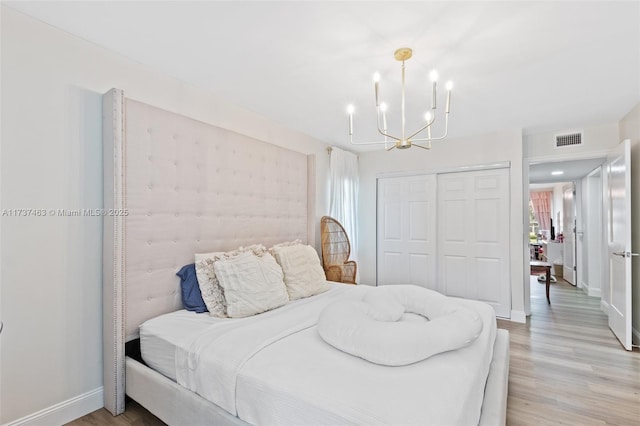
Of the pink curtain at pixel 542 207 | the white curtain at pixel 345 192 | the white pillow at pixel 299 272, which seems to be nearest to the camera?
the white pillow at pixel 299 272

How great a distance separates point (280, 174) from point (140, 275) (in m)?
1.72

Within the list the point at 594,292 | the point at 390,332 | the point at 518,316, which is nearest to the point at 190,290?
the point at 390,332

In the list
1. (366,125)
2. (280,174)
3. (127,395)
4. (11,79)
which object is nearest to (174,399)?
(127,395)

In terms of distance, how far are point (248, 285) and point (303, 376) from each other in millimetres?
1009

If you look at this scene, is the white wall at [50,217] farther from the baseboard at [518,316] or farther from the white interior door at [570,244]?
the white interior door at [570,244]

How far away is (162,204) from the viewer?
7.59ft

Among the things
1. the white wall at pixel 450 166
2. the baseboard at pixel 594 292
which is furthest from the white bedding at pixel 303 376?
the baseboard at pixel 594 292

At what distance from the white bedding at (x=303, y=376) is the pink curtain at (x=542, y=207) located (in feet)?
32.3

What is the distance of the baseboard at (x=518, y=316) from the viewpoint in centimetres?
378

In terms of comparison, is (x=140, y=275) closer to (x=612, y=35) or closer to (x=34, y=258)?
(x=34, y=258)

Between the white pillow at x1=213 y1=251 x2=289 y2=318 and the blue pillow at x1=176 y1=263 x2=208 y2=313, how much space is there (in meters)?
0.23

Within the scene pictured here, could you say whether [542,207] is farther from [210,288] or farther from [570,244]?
[210,288]

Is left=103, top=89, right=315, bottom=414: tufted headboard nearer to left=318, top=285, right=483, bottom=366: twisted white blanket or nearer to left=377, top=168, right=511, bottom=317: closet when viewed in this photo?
left=318, top=285, right=483, bottom=366: twisted white blanket

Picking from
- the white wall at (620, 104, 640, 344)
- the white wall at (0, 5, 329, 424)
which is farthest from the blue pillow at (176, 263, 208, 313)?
the white wall at (620, 104, 640, 344)
